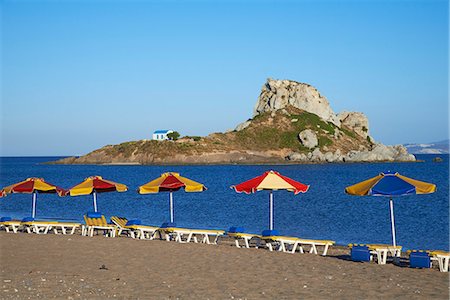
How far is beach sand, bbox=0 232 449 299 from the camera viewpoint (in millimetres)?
12461

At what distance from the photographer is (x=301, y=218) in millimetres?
37156

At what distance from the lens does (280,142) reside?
16488 cm

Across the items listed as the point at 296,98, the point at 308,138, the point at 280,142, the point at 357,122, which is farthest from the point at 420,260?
the point at 357,122

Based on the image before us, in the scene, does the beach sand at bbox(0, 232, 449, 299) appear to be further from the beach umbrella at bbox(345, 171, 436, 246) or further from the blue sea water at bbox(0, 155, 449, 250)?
the blue sea water at bbox(0, 155, 449, 250)

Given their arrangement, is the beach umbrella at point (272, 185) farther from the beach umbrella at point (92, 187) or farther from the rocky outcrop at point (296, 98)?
the rocky outcrop at point (296, 98)

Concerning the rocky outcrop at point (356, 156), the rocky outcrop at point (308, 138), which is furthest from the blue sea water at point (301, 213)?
the rocky outcrop at point (308, 138)

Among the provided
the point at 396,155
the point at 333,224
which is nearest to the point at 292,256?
the point at 333,224

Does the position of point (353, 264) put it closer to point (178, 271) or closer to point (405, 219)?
point (178, 271)

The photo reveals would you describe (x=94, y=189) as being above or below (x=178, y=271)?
above

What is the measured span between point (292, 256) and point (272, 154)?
142 m

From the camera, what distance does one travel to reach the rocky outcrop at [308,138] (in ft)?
531

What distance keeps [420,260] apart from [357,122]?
177 metres

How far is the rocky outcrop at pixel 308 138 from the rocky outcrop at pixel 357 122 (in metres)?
26.9

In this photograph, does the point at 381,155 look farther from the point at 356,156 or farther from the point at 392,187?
the point at 392,187
